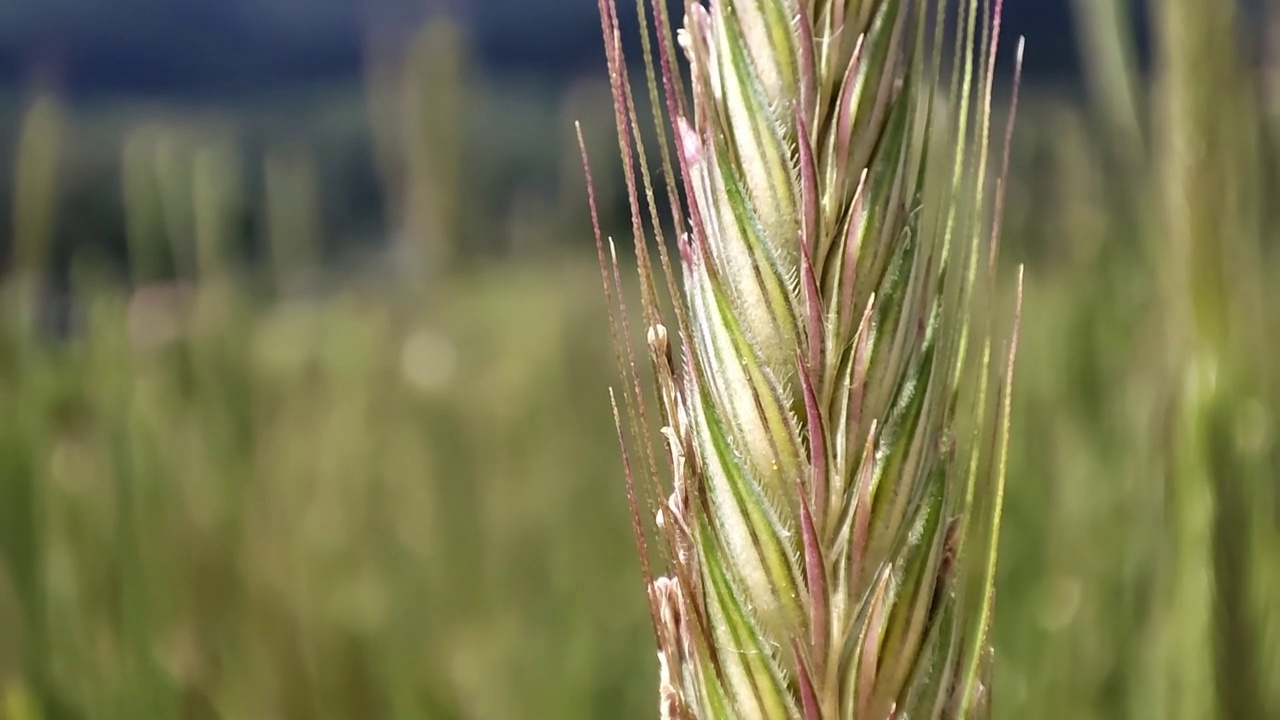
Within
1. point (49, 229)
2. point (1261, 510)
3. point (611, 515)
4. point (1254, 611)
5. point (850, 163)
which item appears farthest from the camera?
point (611, 515)

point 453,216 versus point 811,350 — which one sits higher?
point 453,216

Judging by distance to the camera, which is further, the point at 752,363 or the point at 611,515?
the point at 611,515

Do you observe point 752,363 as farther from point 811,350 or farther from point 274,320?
point 274,320

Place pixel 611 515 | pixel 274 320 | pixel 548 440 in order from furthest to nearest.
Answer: pixel 274 320 < pixel 548 440 < pixel 611 515

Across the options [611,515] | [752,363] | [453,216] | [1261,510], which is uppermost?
[453,216]

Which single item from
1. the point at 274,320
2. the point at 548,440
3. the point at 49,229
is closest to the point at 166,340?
the point at 49,229

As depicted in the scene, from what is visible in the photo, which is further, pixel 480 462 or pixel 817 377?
pixel 480 462

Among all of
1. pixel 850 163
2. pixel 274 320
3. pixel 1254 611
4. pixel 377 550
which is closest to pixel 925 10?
pixel 850 163
